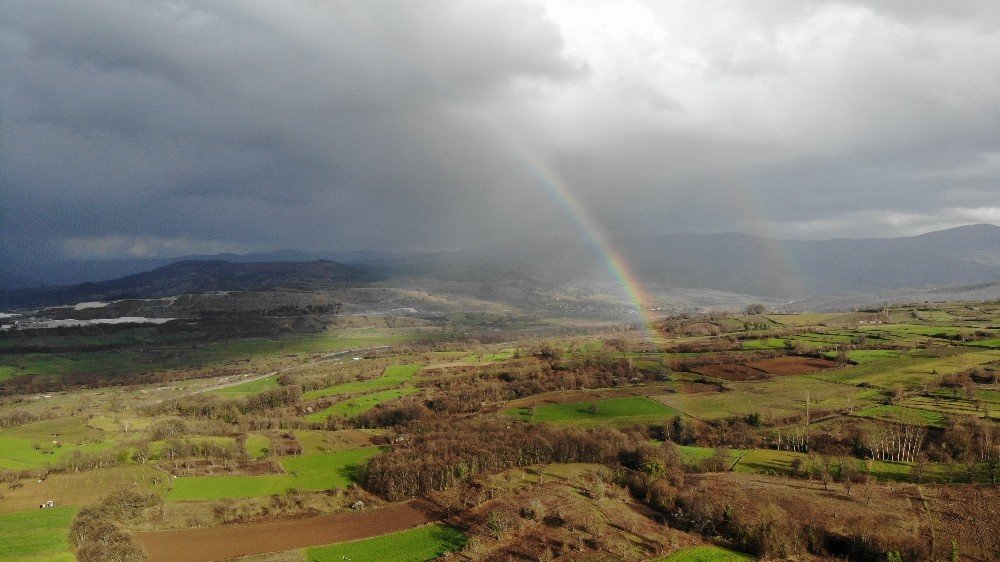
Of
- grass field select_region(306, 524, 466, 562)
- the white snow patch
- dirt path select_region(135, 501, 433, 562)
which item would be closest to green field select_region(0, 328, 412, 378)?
the white snow patch

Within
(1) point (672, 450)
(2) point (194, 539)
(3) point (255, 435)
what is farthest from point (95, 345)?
(1) point (672, 450)

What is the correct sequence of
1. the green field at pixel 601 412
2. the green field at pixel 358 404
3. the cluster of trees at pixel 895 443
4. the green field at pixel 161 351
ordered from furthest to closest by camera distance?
the green field at pixel 161 351
the green field at pixel 358 404
the green field at pixel 601 412
the cluster of trees at pixel 895 443

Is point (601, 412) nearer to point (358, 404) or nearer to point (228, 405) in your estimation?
point (358, 404)

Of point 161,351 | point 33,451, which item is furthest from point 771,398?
point 161,351

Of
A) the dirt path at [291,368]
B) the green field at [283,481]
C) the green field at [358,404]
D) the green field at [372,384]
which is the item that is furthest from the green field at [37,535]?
the dirt path at [291,368]

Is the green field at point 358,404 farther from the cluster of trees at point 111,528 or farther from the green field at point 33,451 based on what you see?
the cluster of trees at point 111,528

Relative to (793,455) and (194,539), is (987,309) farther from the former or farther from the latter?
(194,539)
